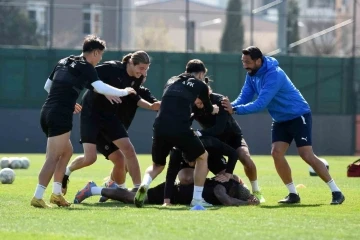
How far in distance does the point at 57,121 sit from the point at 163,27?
88.1 ft

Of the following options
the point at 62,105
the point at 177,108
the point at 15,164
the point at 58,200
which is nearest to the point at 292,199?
the point at 177,108

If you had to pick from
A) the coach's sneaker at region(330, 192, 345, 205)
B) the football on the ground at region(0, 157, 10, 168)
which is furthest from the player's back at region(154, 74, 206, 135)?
the football on the ground at region(0, 157, 10, 168)

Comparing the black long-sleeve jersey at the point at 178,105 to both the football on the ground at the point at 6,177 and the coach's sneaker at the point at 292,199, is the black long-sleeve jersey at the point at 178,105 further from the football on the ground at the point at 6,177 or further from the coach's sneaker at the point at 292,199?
the football on the ground at the point at 6,177

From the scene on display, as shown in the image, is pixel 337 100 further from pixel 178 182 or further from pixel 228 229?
pixel 228 229

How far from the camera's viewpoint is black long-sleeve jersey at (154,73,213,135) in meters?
12.4

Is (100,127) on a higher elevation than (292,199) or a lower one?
higher

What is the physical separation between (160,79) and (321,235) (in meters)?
25.2

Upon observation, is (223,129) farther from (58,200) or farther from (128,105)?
(58,200)

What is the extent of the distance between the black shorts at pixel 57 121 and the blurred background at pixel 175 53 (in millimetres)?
20620

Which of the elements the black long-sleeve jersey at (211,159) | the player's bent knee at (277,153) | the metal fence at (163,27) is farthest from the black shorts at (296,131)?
the metal fence at (163,27)

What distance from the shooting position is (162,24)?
38.9m

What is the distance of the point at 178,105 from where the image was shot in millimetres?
12492

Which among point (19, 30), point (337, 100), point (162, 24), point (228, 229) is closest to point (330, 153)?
point (337, 100)

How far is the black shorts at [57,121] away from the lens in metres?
12.4
